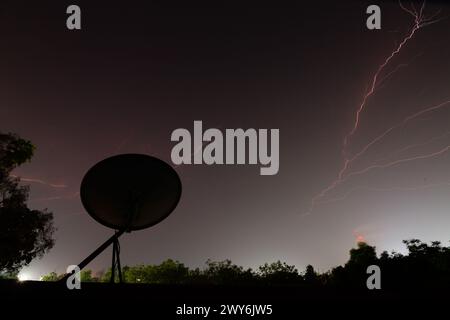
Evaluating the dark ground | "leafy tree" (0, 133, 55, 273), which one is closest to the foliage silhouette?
the dark ground

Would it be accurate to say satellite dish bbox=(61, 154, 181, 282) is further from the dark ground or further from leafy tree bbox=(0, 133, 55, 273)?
leafy tree bbox=(0, 133, 55, 273)

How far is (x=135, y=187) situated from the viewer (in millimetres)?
4879

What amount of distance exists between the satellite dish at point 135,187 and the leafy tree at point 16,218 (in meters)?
18.6

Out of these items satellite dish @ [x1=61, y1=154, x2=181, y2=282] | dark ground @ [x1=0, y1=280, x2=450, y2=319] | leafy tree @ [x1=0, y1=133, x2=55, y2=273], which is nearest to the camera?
dark ground @ [x1=0, y1=280, x2=450, y2=319]

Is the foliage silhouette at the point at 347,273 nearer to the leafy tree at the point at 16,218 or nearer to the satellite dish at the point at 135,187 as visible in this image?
the satellite dish at the point at 135,187

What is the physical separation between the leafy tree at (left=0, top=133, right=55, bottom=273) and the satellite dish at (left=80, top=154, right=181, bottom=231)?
18606 mm

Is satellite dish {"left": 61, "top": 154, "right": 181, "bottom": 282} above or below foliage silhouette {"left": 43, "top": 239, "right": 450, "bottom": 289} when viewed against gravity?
above

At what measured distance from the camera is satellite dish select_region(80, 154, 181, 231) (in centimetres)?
480

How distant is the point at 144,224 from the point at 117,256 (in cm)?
56

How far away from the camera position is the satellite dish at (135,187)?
15.8 ft
